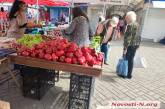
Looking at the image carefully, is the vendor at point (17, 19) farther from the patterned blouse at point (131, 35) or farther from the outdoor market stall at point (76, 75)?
the patterned blouse at point (131, 35)

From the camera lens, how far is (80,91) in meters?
3.81

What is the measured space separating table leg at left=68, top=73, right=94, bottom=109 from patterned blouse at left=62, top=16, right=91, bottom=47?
3.75 feet

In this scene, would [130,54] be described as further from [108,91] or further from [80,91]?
[80,91]

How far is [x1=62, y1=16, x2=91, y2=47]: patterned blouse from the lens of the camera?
4.59 m

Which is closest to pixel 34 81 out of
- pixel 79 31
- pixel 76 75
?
pixel 76 75

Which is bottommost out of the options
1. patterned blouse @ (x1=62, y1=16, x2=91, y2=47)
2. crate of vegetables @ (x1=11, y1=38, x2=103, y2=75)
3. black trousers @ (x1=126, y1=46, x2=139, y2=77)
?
black trousers @ (x1=126, y1=46, x2=139, y2=77)

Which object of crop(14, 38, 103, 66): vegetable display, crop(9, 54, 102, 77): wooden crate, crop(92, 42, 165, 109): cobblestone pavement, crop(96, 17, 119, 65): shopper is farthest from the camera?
crop(96, 17, 119, 65): shopper

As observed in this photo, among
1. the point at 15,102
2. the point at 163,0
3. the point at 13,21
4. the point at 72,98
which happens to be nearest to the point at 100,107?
the point at 72,98

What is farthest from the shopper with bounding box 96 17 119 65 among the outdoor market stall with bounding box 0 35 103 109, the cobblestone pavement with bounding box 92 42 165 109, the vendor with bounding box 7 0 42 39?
the outdoor market stall with bounding box 0 35 103 109

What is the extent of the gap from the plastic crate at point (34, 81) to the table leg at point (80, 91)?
0.72 metres

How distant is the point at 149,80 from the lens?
20.7 ft

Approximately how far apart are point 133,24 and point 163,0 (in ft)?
36.3

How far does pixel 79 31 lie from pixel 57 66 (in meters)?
1.38

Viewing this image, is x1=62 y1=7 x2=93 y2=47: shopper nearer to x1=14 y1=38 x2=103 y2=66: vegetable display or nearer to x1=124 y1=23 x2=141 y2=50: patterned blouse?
x1=14 y1=38 x2=103 y2=66: vegetable display
